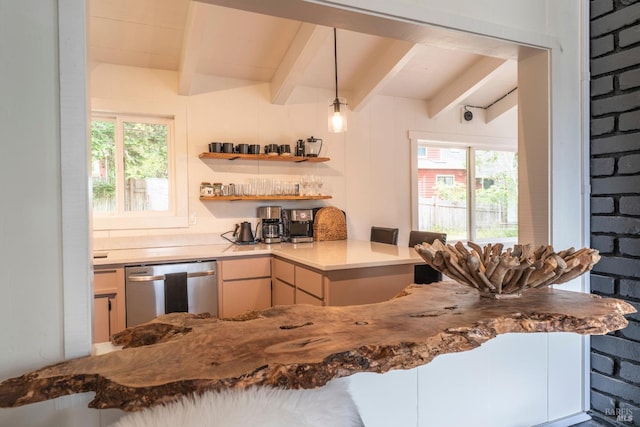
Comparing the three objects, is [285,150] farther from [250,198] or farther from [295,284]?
[295,284]

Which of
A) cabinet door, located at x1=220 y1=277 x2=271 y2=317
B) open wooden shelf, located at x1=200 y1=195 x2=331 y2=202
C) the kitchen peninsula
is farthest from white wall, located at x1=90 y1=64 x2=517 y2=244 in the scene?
cabinet door, located at x1=220 y1=277 x2=271 y2=317

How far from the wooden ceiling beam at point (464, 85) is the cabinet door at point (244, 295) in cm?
270

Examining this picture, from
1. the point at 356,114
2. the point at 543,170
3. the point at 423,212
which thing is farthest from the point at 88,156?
the point at 423,212

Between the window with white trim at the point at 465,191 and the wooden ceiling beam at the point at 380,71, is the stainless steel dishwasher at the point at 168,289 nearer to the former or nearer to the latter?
the wooden ceiling beam at the point at 380,71

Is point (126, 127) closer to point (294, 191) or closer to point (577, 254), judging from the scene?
point (294, 191)

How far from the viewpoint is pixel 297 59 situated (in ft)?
10.2

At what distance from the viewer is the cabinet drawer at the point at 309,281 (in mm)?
2344

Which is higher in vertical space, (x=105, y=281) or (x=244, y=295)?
(x=105, y=281)

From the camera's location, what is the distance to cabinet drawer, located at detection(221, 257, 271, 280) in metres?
2.97

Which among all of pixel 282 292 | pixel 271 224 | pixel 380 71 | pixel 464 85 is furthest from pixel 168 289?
pixel 464 85

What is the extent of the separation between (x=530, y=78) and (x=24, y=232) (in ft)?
5.35

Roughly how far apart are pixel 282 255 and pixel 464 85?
2.59 m

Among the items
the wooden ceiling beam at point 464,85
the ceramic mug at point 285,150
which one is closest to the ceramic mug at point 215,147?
the ceramic mug at point 285,150

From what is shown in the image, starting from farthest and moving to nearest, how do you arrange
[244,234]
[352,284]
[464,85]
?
1. [464,85]
2. [244,234]
3. [352,284]
